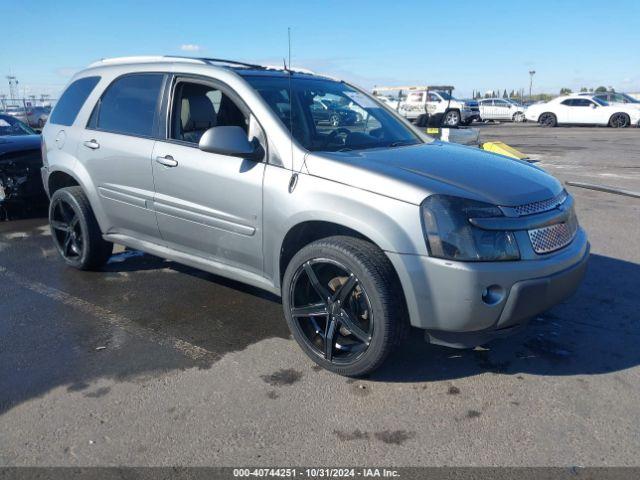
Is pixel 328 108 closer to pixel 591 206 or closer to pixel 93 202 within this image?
pixel 93 202

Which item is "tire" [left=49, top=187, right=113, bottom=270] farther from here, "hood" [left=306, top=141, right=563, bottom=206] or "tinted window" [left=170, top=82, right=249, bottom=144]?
"hood" [left=306, top=141, right=563, bottom=206]

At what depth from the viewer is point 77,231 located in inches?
207

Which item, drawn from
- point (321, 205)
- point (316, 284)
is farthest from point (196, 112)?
point (316, 284)

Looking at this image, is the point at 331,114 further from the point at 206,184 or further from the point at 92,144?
the point at 92,144

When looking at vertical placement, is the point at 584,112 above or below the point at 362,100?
below

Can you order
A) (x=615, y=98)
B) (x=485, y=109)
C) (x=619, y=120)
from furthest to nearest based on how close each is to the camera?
1. (x=485, y=109)
2. (x=615, y=98)
3. (x=619, y=120)

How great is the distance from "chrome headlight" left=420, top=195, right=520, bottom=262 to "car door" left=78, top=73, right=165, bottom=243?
227 centimetres

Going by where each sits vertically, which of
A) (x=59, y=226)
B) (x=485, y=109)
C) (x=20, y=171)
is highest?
(x=485, y=109)

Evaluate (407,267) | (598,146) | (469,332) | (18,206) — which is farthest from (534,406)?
(598,146)

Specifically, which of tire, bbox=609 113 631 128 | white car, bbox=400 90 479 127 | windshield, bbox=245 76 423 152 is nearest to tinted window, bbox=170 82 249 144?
windshield, bbox=245 76 423 152

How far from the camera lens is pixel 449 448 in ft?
8.83

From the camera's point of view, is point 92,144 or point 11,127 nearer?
point 92,144

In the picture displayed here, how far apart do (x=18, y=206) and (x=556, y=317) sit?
281 inches

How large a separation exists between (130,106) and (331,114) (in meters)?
1.67
